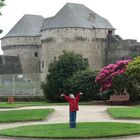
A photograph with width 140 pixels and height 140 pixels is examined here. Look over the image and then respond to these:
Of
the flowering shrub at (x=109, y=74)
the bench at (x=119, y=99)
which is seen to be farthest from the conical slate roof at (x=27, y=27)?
the bench at (x=119, y=99)

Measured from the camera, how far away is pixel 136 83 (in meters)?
43.8

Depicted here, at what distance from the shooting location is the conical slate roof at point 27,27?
92.6m

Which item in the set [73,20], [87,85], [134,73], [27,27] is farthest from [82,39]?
[134,73]

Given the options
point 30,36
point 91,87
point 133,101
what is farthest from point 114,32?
point 133,101

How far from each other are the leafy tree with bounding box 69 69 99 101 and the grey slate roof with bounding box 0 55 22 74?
35.1 m

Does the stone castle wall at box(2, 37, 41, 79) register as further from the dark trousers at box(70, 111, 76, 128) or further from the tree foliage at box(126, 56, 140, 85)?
the dark trousers at box(70, 111, 76, 128)

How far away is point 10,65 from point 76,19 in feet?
49.1

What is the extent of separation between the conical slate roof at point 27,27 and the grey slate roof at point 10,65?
17.6 ft

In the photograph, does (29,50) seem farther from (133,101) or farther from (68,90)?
(133,101)

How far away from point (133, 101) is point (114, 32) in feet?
141

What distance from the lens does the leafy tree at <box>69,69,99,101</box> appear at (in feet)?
170

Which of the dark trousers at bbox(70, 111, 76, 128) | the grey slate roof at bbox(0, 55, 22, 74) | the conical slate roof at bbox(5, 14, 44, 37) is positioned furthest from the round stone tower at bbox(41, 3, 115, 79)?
the dark trousers at bbox(70, 111, 76, 128)

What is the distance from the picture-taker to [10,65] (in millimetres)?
88500

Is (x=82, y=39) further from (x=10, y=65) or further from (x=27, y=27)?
(x=27, y=27)
